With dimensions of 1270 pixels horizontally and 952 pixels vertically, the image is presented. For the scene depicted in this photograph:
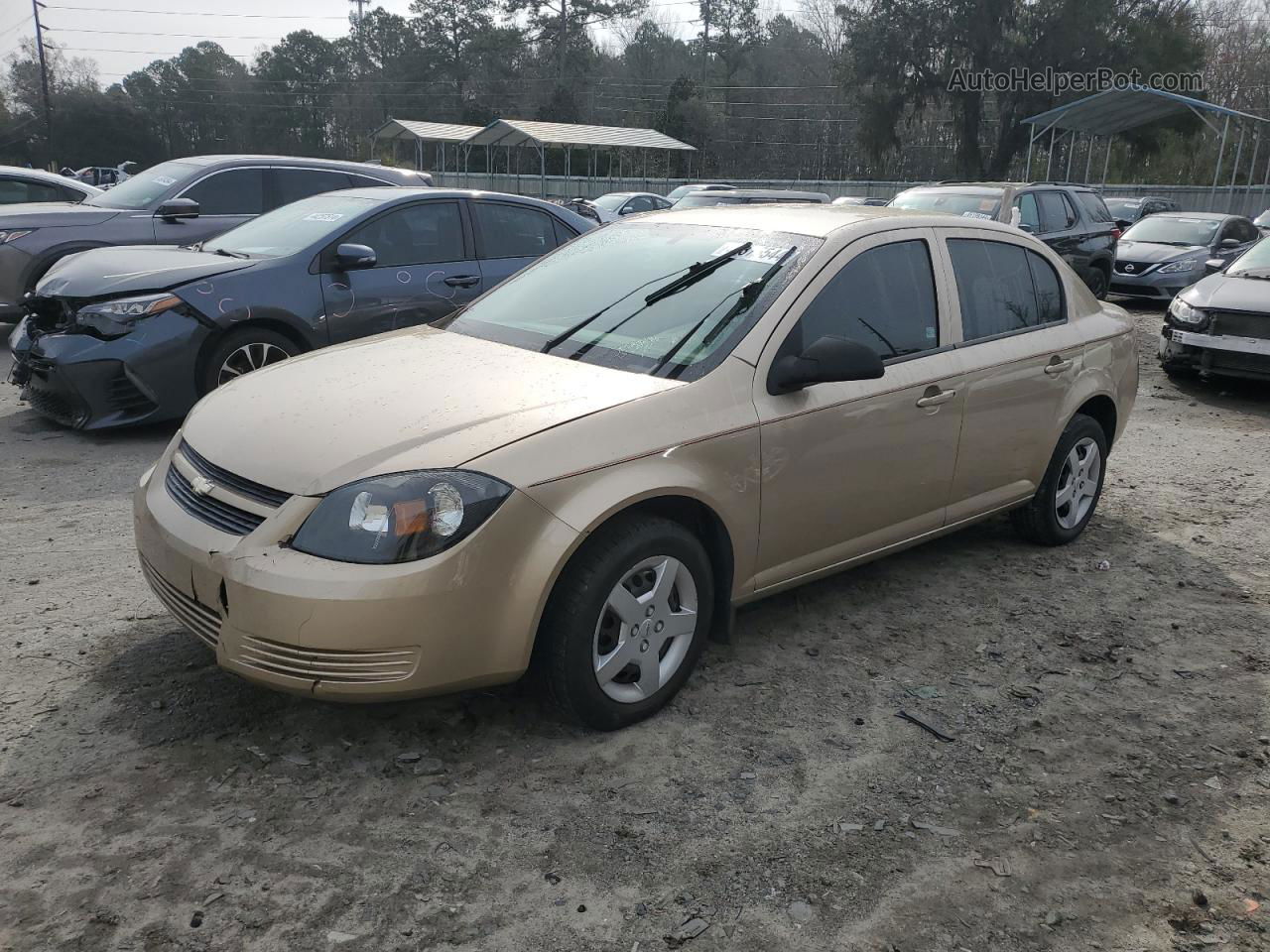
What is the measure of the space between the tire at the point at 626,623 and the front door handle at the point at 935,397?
1257 millimetres

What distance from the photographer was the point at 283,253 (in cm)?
697

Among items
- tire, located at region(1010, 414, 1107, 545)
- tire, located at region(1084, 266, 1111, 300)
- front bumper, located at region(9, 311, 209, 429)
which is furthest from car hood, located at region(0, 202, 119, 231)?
tire, located at region(1084, 266, 1111, 300)

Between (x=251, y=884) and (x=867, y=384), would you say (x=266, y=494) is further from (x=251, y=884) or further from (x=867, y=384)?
(x=867, y=384)

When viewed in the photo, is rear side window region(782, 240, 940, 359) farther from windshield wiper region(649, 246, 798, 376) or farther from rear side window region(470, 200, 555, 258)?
rear side window region(470, 200, 555, 258)

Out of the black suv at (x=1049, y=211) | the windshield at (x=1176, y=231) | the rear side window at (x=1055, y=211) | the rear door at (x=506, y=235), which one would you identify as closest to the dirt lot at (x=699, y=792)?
the rear door at (x=506, y=235)

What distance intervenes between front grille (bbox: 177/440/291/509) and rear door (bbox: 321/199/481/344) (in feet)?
12.4

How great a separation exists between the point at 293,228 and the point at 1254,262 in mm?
8772

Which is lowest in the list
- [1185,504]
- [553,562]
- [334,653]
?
[1185,504]

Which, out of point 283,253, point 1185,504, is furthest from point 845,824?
point 283,253

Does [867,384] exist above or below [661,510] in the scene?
above

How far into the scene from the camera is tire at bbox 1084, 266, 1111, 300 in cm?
1384

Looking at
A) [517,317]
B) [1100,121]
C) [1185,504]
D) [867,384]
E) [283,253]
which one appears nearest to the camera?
[867,384]

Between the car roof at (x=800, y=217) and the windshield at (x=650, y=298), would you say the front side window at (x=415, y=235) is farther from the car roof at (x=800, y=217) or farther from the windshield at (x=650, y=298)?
the car roof at (x=800, y=217)

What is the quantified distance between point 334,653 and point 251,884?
2.00 ft
